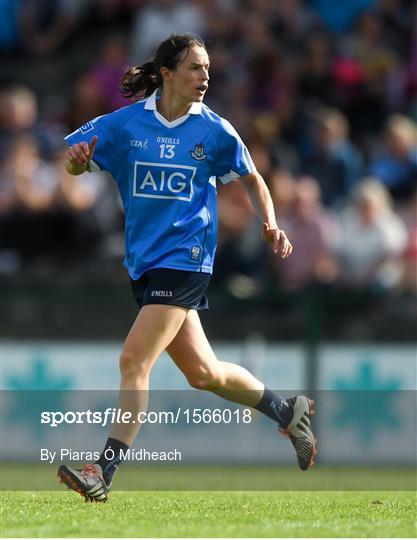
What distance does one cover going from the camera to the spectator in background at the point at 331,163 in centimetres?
1373

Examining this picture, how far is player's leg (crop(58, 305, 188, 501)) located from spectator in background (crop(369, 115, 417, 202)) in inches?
269

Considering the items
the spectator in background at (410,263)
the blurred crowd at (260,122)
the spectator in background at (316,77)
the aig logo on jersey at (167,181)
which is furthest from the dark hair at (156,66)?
the spectator in background at (316,77)

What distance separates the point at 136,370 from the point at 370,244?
19.6 feet

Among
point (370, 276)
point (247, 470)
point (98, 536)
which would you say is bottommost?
point (247, 470)

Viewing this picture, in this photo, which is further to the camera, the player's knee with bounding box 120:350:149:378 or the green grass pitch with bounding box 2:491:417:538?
the player's knee with bounding box 120:350:149:378

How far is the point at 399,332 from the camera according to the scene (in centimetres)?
1233

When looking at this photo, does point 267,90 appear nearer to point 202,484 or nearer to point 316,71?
point 316,71

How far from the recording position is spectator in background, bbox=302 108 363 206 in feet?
45.1

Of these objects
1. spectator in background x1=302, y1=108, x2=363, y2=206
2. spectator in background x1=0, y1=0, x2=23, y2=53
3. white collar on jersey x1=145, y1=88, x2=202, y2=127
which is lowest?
spectator in background x1=0, y1=0, x2=23, y2=53

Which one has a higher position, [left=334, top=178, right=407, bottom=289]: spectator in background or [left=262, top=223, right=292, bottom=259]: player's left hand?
[left=262, top=223, right=292, bottom=259]: player's left hand

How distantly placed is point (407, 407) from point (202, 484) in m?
2.93

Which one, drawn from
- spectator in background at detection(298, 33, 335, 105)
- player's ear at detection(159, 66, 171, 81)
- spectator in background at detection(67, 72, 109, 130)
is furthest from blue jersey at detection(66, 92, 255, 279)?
spectator in background at detection(298, 33, 335, 105)

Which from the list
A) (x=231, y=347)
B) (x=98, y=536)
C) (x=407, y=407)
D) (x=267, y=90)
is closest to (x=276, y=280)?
(x=231, y=347)

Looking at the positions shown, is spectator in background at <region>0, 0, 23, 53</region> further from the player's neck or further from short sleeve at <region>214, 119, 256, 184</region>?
short sleeve at <region>214, 119, 256, 184</region>
